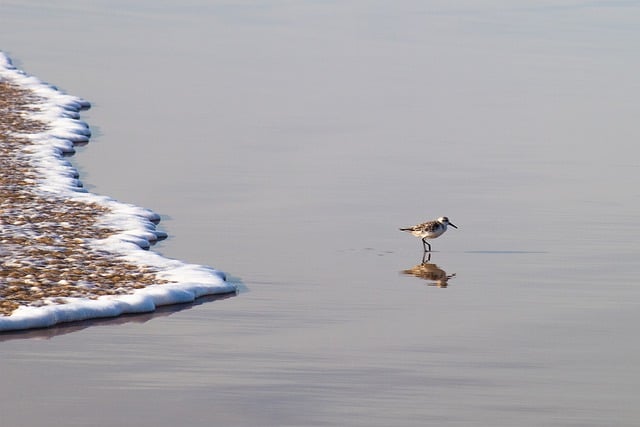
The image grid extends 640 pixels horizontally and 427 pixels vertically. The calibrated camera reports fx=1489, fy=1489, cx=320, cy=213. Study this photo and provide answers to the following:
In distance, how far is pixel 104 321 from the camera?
11477mm

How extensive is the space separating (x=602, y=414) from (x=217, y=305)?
3.78m

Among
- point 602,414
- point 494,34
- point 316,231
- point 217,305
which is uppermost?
point 494,34

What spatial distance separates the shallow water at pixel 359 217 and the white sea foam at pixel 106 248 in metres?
0.23

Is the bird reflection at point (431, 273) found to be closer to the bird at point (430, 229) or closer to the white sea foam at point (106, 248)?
the bird at point (430, 229)

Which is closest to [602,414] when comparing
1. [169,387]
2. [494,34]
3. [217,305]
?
[169,387]

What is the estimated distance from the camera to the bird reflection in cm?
1299

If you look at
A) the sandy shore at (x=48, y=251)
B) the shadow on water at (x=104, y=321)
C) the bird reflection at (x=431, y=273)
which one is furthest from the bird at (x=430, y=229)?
the sandy shore at (x=48, y=251)

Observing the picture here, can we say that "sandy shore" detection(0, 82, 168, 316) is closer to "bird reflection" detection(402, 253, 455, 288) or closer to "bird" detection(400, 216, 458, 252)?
"bird reflection" detection(402, 253, 455, 288)

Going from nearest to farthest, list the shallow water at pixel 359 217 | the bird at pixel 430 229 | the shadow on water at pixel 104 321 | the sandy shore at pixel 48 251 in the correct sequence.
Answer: the shallow water at pixel 359 217 → the shadow on water at pixel 104 321 → the sandy shore at pixel 48 251 → the bird at pixel 430 229

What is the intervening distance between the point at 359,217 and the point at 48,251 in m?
3.37

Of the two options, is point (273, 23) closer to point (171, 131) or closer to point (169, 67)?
point (169, 67)

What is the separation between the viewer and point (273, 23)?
31.6 metres

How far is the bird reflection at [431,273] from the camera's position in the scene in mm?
12992

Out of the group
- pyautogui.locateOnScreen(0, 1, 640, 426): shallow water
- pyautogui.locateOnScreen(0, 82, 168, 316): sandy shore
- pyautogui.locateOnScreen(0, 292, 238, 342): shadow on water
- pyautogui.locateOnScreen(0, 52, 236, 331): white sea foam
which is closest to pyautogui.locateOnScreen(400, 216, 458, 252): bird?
pyautogui.locateOnScreen(0, 1, 640, 426): shallow water
